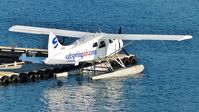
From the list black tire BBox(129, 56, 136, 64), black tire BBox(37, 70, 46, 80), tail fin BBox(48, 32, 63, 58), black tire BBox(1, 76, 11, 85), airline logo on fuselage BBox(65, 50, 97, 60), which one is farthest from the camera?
black tire BBox(129, 56, 136, 64)

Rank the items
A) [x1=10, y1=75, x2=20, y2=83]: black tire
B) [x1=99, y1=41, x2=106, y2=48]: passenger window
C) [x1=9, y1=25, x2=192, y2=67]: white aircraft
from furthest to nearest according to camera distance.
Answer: [x1=99, y1=41, x2=106, y2=48]: passenger window
[x1=9, y1=25, x2=192, y2=67]: white aircraft
[x1=10, y1=75, x2=20, y2=83]: black tire

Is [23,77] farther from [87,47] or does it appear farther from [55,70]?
[87,47]

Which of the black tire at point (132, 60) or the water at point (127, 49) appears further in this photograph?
the black tire at point (132, 60)

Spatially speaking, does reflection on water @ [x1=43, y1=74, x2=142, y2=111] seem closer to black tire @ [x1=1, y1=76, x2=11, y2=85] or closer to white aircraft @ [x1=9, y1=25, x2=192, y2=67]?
white aircraft @ [x1=9, y1=25, x2=192, y2=67]

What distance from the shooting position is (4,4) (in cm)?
11600

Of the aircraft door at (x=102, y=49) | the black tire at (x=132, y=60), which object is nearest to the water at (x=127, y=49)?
the black tire at (x=132, y=60)

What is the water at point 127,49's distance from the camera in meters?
67.6

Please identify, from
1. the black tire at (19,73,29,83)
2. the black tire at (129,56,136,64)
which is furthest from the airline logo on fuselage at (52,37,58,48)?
the black tire at (129,56,136,64)

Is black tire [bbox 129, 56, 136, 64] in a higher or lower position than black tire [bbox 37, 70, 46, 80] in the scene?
higher

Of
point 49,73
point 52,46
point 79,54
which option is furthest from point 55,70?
point 52,46

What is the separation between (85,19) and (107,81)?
3231 centimetres

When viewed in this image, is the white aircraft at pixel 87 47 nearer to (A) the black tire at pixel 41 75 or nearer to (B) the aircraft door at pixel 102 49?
(B) the aircraft door at pixel 102 49

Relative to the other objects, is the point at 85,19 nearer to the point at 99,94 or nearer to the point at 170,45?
the point at 170,45

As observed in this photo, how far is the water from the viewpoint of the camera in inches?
2662
